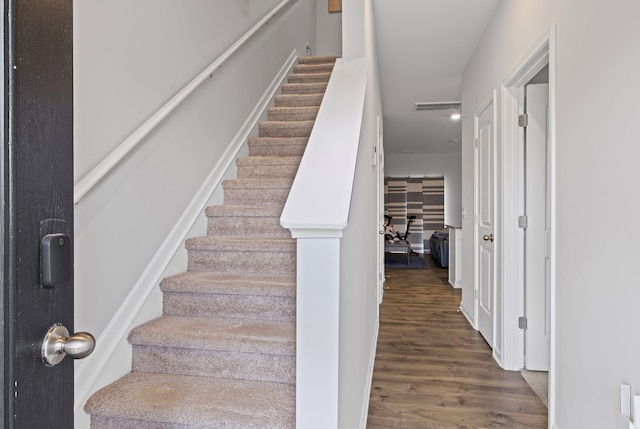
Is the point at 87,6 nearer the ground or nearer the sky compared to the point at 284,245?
nearer the sky

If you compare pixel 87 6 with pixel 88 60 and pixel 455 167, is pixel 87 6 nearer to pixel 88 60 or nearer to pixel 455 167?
pixel 88 60

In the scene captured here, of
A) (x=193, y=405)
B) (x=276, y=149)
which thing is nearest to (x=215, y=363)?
(x=193, y=405)

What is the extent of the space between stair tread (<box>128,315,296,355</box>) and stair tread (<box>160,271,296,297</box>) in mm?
140

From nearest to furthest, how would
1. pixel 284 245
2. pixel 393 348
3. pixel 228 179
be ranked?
pixel 284 245, pixel 228 179, pixel 393 348

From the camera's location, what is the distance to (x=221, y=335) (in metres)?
1.55

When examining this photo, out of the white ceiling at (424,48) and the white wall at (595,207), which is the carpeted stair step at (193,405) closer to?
the white wall at (595,207)

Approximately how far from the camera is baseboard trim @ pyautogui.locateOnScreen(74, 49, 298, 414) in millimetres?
1374

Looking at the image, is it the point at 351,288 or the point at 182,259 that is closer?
the point at 351,288

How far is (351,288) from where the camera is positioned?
4.35ft

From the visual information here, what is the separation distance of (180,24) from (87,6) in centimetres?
73

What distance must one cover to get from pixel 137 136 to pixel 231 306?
2.87 feet

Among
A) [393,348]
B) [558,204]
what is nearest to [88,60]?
[558,204]

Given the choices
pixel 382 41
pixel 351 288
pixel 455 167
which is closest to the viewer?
pixel 351 288

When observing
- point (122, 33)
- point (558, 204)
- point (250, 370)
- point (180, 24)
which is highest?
point (180, 24)
